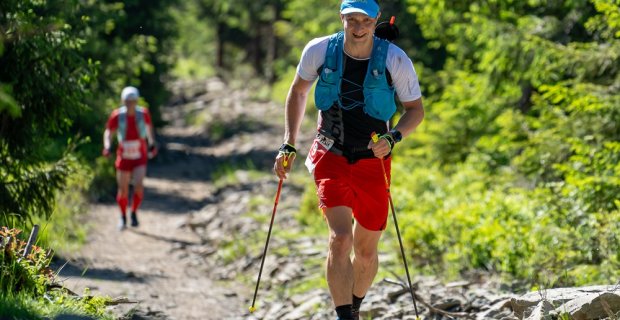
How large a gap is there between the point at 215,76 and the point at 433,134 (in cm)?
3390

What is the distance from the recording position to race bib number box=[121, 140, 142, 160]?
545 inches

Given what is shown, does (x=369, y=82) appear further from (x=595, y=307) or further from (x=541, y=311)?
(x=595, y=307)

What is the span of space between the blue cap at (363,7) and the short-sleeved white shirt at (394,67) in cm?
29

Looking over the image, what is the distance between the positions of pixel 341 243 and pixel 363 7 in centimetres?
157

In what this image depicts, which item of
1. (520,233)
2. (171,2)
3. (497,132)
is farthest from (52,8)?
(171,2)

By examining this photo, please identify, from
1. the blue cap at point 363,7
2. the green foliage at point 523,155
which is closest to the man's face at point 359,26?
the blue cap at point 363,7

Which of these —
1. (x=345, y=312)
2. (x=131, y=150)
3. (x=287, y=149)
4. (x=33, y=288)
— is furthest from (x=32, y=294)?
(x=131, y=150)

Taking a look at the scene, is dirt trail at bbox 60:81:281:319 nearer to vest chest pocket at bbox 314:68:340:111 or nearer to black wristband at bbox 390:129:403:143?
vest chest pocket at bbox 314:68:340:111

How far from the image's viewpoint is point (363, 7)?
6355 millimetres

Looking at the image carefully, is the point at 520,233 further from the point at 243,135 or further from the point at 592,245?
the point at 243,135

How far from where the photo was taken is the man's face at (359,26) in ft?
21.0

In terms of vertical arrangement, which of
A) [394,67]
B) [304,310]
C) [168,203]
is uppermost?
[394,67]

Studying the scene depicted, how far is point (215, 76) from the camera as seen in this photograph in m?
50.3

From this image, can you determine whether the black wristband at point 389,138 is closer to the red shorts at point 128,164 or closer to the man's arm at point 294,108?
the man's arm at point 294,108
